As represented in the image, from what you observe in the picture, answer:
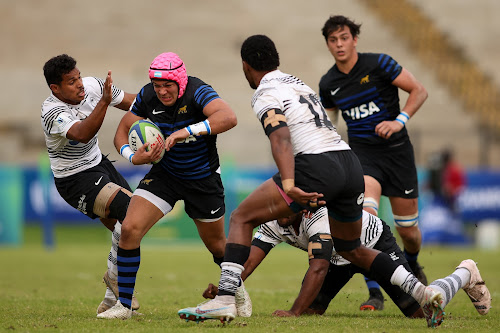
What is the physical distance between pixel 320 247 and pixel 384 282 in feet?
2.17

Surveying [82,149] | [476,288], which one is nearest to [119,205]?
[82,149]

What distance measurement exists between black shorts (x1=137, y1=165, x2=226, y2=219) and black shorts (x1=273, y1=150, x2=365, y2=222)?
1.14 meters

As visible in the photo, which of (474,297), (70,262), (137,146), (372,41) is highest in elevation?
(372,41)

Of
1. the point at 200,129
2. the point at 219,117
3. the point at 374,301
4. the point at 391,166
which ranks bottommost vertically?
the point at 374,301

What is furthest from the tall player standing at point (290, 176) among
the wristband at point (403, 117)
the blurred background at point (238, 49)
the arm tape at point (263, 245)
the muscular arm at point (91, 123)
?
the blurred background at point (238, 49)

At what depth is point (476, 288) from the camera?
282 inches

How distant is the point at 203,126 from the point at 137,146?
0.62 meters

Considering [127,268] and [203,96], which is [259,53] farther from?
[127,268]

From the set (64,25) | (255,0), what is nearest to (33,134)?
(64,25)

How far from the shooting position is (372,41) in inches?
1195

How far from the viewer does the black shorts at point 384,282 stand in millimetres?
7184

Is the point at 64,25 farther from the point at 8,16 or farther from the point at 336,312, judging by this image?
the point at 336,312

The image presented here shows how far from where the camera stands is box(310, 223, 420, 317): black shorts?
7.18 meters

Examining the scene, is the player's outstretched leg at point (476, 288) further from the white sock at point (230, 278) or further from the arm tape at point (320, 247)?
the white sock at point (230, 278)
